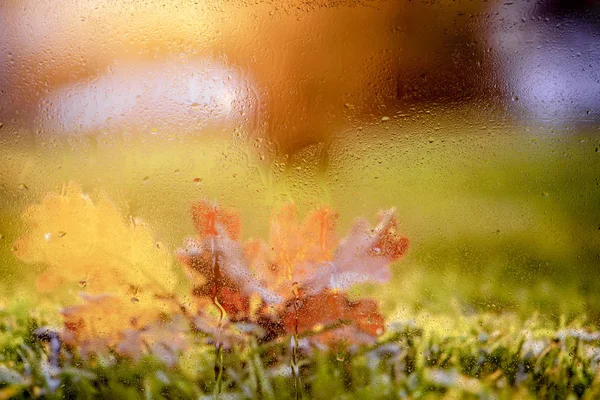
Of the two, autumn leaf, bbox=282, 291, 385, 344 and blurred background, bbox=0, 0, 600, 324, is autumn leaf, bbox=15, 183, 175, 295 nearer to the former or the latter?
blurred background, bbox=0, 0, 600, 324

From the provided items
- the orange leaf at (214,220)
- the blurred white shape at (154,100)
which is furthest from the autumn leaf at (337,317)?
the blurred white shape at (154,100)

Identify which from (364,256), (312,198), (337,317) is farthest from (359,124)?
(337,317)

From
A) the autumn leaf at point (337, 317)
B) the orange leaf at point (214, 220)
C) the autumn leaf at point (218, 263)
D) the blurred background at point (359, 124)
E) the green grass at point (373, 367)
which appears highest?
the blurred background at point (359, 124)

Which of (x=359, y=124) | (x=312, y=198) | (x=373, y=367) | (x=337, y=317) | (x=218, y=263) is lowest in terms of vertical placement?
(x=373, y=367)

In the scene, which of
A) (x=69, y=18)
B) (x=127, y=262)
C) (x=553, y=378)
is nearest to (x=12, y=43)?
(x=69, y=18)

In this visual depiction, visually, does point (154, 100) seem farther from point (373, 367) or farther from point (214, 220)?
point (373, 367)

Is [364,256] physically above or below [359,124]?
below

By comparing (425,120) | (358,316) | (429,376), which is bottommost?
(429,376)

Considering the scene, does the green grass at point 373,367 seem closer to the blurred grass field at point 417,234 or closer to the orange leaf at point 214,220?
the blurred grass field at point 417,234

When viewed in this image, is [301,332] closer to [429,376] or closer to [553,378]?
[429,376]
